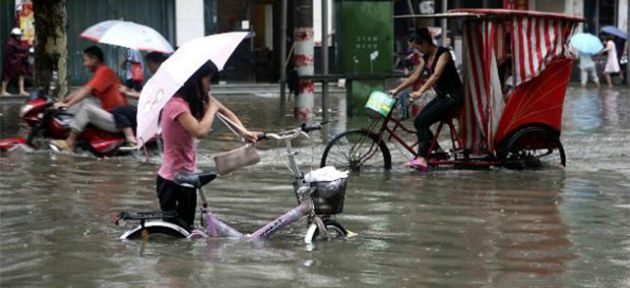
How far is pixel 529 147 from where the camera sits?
→ 12.5 m

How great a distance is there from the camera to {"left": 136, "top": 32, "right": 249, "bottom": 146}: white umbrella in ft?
24.0

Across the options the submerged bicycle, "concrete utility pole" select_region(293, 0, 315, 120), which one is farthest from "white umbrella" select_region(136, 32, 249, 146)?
"concrete utility pole" select_region(293, 0, 315, 120)

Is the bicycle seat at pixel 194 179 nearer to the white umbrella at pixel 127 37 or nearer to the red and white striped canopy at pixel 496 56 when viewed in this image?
the red and white striped canopy at pixel 496 56

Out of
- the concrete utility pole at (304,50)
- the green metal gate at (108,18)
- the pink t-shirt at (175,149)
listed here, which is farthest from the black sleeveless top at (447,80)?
the green metal gate at (108,18)

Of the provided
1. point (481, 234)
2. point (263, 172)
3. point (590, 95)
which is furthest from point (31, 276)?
point (590, 95)

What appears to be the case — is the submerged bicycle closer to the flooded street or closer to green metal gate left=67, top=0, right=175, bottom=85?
the flooded street

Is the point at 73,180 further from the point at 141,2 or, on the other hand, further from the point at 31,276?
the point at 141,2

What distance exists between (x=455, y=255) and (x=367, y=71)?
1213cm

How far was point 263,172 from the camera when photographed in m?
12.6

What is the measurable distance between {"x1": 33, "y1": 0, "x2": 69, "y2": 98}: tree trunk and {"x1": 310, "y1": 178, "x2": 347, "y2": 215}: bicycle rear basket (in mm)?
10109

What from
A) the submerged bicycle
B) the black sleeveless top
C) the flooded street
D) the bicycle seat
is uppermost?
the black sleeveless top

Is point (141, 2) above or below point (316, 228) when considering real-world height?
above

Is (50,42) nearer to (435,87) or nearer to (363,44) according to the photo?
(363,44)

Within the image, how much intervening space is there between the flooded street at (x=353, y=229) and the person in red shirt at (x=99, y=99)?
0.43 m
